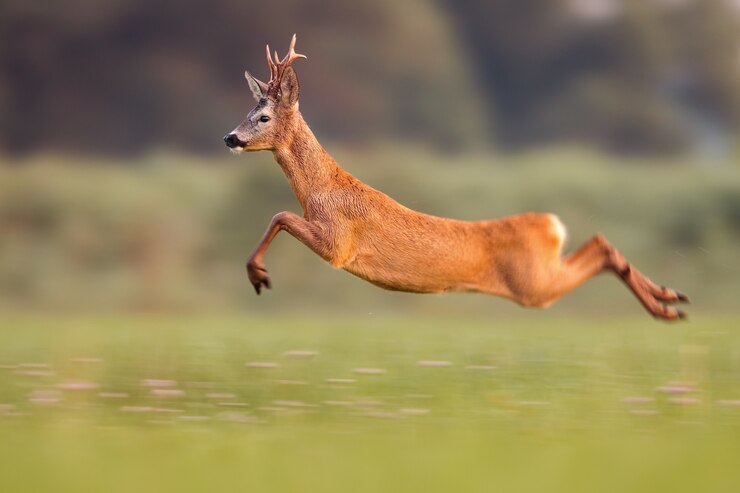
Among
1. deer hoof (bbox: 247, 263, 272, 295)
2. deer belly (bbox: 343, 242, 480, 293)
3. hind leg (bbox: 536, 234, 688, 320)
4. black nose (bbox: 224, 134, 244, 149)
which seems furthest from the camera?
hind leg (bbox: 536, 234, 688, 320)

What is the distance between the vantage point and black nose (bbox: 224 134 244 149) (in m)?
7.32

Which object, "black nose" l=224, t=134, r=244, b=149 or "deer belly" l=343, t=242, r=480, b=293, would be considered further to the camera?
"deer belly" l=343, t=242, r=480, b=293

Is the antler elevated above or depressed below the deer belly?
above

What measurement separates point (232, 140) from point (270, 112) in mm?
297

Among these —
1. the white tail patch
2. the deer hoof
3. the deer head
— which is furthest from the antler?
the white tail patch

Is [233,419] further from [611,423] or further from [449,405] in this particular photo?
[611,423]

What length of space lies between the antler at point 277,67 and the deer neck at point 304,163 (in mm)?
207

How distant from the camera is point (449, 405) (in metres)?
7.50

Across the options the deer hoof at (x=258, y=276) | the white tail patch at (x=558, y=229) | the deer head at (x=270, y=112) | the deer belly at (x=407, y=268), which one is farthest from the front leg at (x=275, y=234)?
the white tail patch at (x=558, y=229)

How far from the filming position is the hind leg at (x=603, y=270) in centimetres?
790

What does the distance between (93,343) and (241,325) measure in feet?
6.69

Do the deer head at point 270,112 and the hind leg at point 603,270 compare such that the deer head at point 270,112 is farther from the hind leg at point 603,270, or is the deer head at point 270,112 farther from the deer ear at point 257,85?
the hind leg at point 603,270

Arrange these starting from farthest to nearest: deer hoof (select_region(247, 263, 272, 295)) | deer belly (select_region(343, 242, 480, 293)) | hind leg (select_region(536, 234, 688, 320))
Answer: hind leg (select_region(536, 234, 688, 320)) → deer belly (select_region(343, 242, 480, 293)) → deer hoof (select_region(247, 263, 272, 295))

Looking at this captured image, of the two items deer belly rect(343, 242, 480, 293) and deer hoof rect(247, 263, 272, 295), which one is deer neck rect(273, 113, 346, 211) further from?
deer hoof rect(247, 263, 272, 295)
